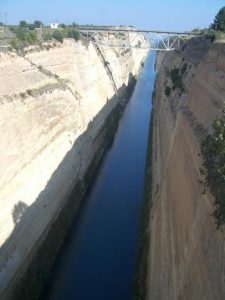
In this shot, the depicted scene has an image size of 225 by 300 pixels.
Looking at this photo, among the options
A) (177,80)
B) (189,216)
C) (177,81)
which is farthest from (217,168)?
(177,80)

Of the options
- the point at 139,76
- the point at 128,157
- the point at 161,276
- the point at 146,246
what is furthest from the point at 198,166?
the point at 139,76

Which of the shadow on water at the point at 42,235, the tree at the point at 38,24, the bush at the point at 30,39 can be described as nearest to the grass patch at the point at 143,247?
the shadow on water at the point at 42,235

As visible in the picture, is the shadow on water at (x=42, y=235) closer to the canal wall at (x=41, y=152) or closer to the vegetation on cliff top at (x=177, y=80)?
the canal wall at (x=41, y=152)

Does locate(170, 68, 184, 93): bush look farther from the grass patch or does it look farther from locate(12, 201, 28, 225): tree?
locate(12, 201, 28, 225): tree

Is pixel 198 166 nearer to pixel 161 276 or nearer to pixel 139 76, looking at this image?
pixel 161 276

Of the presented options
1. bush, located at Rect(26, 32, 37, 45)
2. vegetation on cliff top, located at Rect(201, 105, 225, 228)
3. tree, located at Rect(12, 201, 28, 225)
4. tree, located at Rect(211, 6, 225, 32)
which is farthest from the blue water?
tree, located at Rect(211, 6, 225, 32)

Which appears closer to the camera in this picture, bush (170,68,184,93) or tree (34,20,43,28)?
bush (170,68,184,93)
